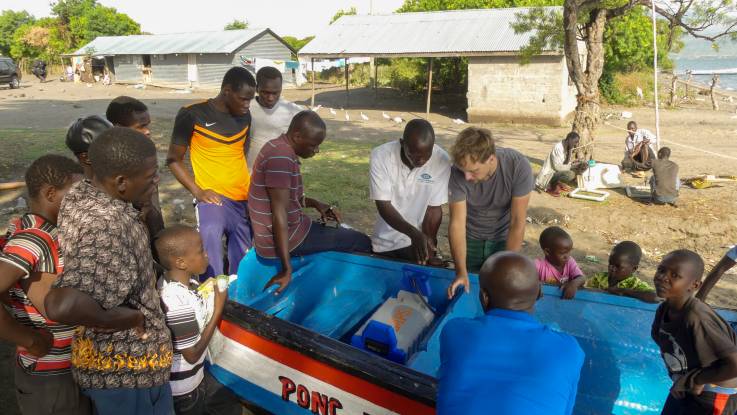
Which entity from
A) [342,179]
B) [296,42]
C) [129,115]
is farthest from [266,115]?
[296,42]

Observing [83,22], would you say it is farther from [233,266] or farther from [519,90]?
[233,266]

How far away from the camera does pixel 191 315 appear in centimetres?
213

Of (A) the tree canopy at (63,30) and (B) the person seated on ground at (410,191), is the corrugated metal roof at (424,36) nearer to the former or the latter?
(B) the person seated on ground at (410,191)

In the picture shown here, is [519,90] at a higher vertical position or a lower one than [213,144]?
higher

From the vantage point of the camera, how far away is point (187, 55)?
28344 millimetres

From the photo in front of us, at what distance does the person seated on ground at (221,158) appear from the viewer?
11.3ft

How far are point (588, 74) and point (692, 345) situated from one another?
8099 mm

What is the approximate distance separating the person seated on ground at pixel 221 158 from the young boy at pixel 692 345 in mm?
2519

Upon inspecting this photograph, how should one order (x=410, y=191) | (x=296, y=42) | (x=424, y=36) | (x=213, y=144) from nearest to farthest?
(x=410, y=191) → (x=213, y=144) → (x=424, y=36) → (x=296, y=42)

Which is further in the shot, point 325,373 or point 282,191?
point 282,191

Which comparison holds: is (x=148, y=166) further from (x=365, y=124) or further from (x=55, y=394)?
(x=365, y=124)

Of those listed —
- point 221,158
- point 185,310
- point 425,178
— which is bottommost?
point 185,310

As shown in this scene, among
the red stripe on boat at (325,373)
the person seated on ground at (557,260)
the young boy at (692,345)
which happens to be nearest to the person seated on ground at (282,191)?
the red stripe on boat at (325,373)

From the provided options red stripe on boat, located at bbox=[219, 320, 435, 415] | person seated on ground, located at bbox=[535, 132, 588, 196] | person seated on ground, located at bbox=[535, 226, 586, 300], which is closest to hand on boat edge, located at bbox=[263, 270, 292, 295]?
red stripe on boat, located at bbox=[219, 320, 435, 415]
